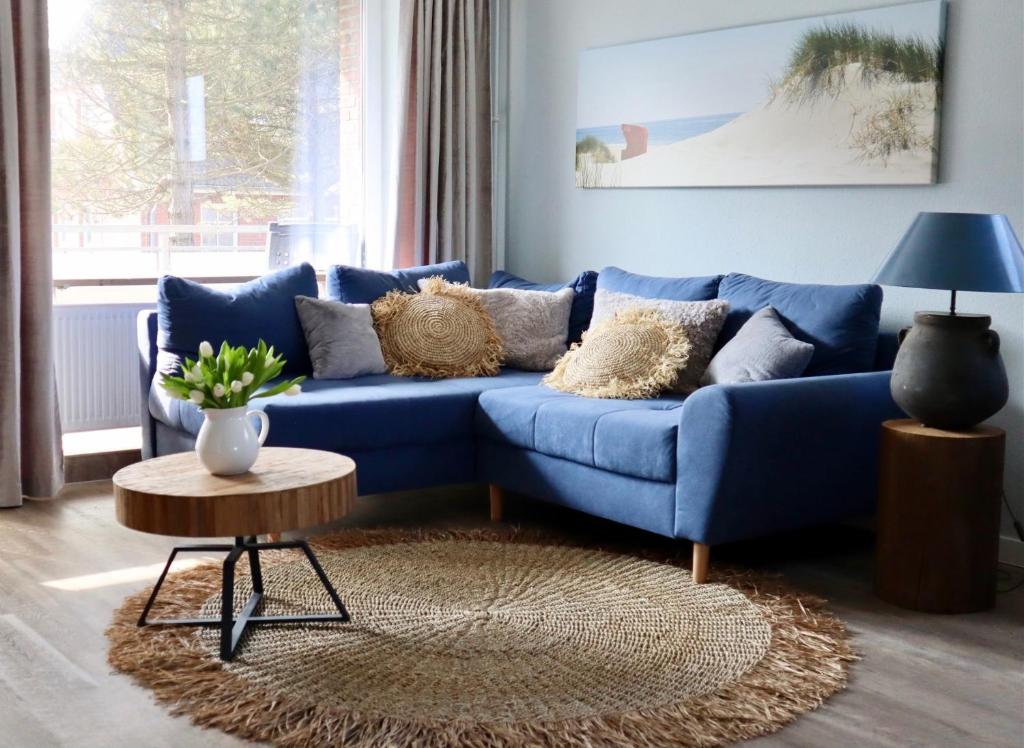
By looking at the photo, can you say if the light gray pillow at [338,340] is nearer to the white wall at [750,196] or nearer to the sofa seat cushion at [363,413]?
the sofa seat cushion at [363,413]

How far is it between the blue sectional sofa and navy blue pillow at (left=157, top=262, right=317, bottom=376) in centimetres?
Answer: 11

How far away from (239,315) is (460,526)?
1.18 metres

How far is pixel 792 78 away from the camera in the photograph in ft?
14.7

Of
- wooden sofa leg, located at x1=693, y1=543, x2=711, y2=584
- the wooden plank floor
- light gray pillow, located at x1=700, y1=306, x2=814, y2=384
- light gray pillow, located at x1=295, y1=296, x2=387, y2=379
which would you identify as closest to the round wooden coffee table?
the wooden plank floor

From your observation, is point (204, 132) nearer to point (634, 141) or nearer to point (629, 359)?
point (634, 141)

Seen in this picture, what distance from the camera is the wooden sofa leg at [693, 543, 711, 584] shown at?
11.8ft

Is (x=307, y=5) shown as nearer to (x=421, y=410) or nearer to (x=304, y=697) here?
(x=421, y=410)

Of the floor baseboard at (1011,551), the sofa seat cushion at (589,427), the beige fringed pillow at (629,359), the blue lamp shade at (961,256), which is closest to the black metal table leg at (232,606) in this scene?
the sofa seat cushion at (589,427)

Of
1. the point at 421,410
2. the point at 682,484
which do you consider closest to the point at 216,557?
the point at 421,410

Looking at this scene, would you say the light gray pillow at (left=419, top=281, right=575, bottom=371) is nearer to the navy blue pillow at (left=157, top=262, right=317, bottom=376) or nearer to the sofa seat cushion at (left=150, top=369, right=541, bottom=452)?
the sofa seat cushion at (left=150, top=369, right=541, bottom=452)

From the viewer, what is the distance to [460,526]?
14.2 feet

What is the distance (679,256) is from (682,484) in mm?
1709

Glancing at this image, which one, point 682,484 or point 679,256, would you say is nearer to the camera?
point 682,484

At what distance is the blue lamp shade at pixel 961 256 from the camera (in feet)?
10.8
